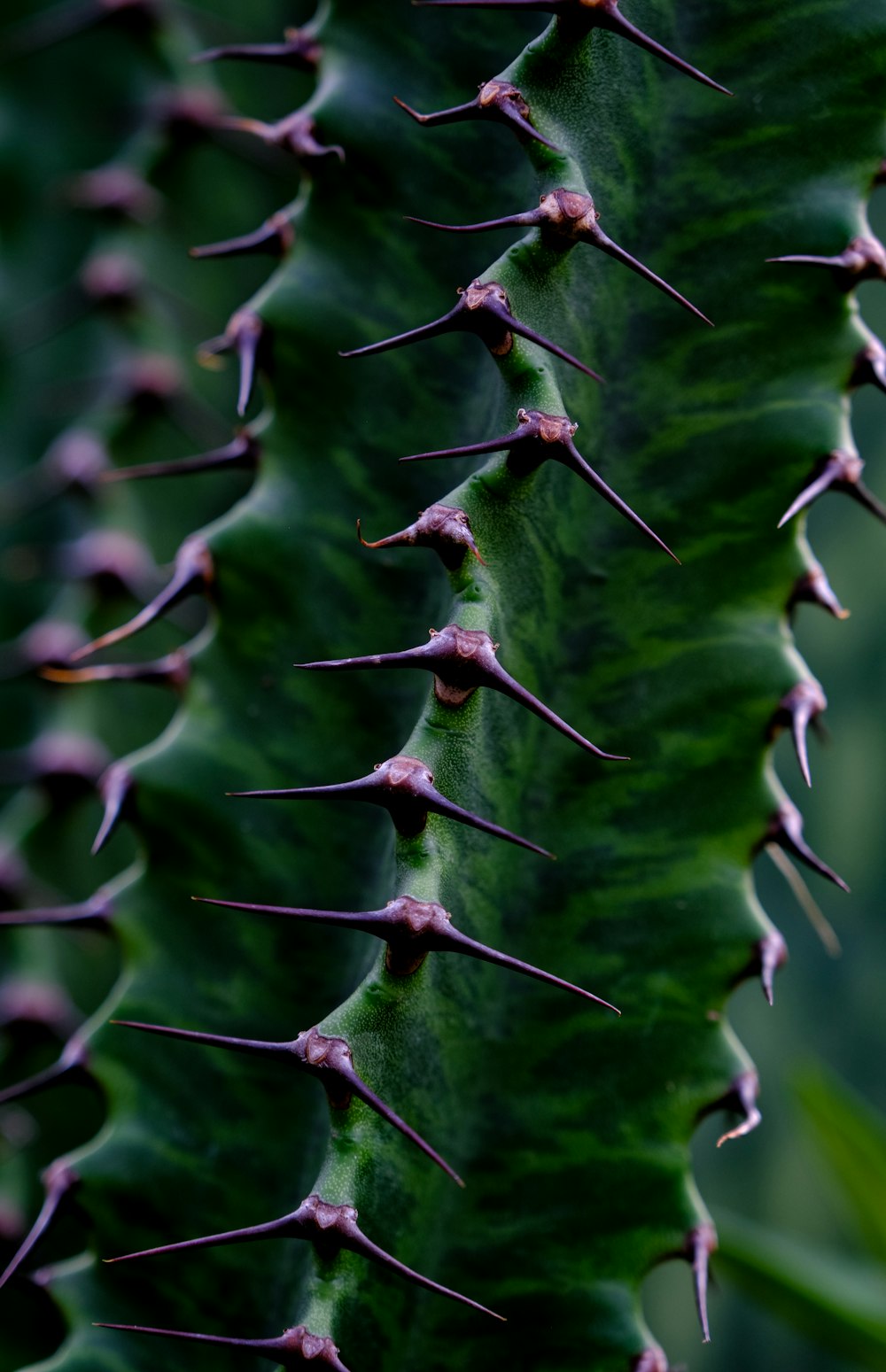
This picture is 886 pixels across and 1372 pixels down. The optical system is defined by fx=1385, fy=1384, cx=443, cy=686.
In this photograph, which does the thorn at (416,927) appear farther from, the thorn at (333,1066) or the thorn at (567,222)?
the thorn at (567,222)

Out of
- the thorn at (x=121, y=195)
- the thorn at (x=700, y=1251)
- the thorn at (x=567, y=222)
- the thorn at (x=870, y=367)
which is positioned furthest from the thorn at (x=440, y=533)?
the thorn at (x=121, y=195)

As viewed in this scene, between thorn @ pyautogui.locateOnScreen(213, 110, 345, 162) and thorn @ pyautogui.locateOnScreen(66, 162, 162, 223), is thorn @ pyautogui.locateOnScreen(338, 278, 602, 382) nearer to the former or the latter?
thorn @ pyautogui.locateOnScreen(213, 110, 345, 162)

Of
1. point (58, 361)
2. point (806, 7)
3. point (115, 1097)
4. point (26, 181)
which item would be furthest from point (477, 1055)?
point (26, 181)

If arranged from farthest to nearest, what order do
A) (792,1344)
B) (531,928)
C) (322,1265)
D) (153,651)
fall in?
(792,1344) < (153,651) < (531,928) < (322,1265)

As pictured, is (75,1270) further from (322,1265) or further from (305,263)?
(305,263)

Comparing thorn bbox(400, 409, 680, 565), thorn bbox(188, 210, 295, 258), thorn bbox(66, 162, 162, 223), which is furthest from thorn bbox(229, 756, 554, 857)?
thorn bbox(66, 162, 162, 223)

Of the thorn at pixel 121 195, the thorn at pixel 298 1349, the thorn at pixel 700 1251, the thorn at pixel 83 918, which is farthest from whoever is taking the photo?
the thorn at pixel 121 195
